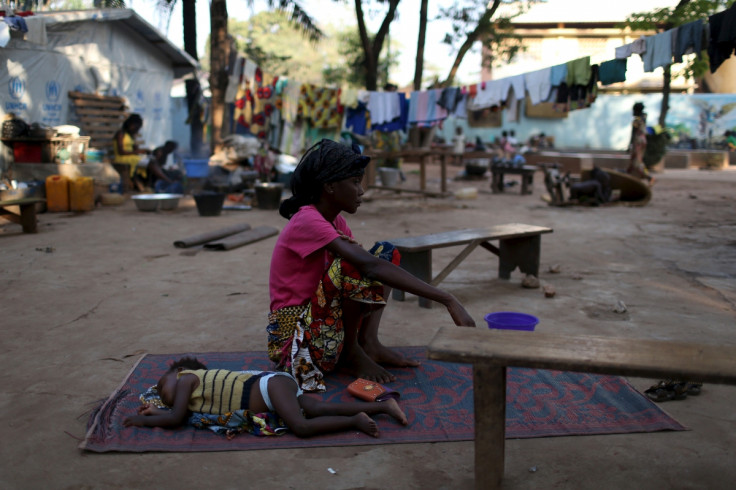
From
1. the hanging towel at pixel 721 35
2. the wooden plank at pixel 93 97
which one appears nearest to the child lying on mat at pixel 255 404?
the hanging towel at pixel 721 35

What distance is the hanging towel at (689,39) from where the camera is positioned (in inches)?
276

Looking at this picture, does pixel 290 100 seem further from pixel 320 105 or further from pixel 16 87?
pixel 16 87

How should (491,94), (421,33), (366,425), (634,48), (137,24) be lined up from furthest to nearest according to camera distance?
(421,33) → (137,24) → (491,94) → (634,48) → (366,425)

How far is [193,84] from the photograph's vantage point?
16750 millimetres

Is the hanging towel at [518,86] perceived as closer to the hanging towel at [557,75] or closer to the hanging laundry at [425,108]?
the hanging towel at [557,75]

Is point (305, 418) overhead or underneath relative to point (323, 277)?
underneath

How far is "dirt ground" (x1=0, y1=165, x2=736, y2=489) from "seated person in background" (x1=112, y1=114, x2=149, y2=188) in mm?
3239

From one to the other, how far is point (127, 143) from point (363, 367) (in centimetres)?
1119

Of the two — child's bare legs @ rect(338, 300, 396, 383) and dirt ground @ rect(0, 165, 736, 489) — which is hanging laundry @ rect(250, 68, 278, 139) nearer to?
dirt ground @ rect(0, 165, 736, 489)

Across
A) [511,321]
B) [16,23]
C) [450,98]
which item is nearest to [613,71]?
[450,98]

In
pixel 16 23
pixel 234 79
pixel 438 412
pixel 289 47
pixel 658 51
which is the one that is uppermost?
pixel 289 47

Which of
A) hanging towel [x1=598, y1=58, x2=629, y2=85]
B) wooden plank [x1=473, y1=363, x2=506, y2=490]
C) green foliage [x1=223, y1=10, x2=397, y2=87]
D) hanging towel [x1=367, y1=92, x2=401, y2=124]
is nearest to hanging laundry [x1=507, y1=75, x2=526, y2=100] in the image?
hanging towel [x1=598, y1=58, x2=629, y2=85]

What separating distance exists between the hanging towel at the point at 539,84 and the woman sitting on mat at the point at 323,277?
7222 millimetres

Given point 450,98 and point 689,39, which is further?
point 450,98
